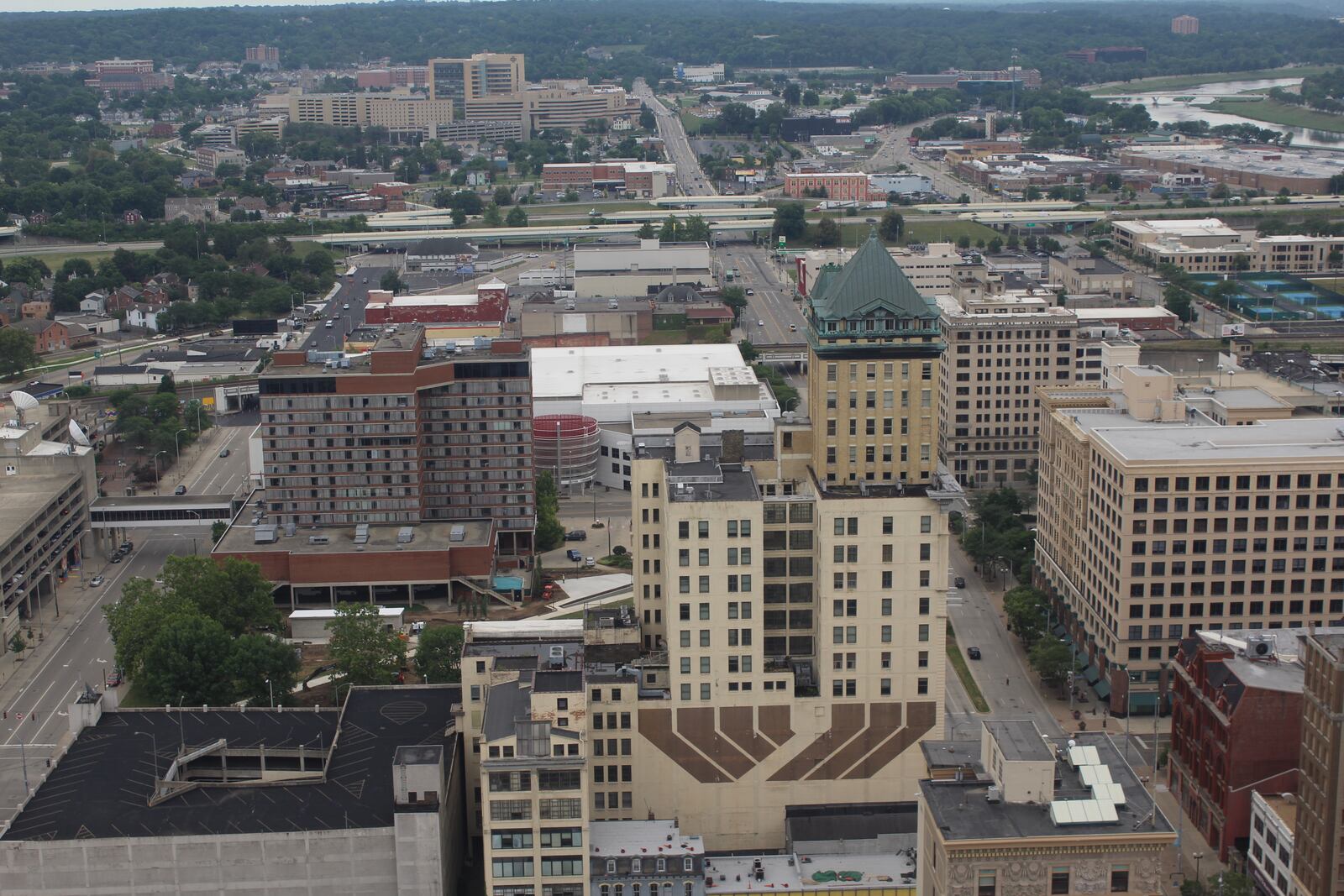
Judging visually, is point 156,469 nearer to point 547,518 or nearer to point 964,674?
point 547,518

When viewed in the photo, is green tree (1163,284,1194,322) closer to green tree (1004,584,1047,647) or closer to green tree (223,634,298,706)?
green tree (1004,584,1047,647)

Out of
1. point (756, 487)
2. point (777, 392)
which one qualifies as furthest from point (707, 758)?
point (777, 392)

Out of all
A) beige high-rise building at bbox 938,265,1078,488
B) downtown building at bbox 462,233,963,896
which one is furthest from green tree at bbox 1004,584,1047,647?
beige high-rise building at bbox 938,265,1078,488

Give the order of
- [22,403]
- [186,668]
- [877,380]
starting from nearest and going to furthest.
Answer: [877,380] → [186,668] → [22,403]

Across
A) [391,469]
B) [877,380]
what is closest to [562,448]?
[391,469]

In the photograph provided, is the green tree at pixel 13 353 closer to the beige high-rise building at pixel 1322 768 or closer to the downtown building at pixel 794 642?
the downtown building at pixel 794 642

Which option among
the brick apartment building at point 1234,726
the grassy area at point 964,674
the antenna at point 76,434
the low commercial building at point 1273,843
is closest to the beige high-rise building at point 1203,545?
the grassy area at point 964,674
